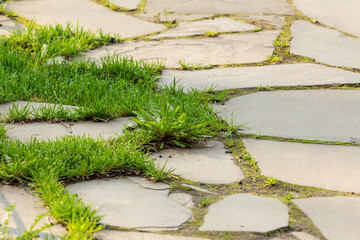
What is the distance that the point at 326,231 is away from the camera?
5.75 ft

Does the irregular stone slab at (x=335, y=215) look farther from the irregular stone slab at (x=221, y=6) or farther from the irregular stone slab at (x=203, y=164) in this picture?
the irregular stone slab at (x=221, y=6)

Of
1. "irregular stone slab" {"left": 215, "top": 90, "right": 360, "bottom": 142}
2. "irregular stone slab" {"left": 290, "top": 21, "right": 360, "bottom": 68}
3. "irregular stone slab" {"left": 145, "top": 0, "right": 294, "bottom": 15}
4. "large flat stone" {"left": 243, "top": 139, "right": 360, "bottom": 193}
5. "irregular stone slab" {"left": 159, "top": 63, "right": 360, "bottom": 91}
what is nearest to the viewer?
"large flat stone" {"left": 243, "top": 139, "right": 360, "bottom": 193}

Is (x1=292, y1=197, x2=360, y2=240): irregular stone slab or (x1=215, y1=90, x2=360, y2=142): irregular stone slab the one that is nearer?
(x1=292, y1=197, x2=360, y2=240): irregular stone slab

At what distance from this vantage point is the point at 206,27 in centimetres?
411

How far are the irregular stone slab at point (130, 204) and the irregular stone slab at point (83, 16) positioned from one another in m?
2.08

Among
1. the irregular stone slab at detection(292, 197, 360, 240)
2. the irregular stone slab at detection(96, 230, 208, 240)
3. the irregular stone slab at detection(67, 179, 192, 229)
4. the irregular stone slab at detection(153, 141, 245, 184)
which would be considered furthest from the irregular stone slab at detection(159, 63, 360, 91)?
the irregular stone slab at detection(96, 230, 208, 240)

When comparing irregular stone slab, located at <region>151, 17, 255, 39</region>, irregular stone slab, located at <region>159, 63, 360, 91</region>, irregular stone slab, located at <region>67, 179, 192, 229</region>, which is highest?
irregular stone slab, located at <region>151, 17, 255, 39</region>

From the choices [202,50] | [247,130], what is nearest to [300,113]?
[247,130]

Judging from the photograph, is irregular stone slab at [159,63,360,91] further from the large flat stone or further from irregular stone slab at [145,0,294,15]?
irregular stone slab at [145,0,294,15]

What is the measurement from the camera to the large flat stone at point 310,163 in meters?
2.10

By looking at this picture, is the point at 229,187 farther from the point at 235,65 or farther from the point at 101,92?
the point at 235,65

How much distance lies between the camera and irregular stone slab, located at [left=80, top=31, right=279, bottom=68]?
3502mm

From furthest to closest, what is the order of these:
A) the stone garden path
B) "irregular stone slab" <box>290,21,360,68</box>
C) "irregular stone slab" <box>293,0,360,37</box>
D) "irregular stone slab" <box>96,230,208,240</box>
→ "irregular stone slab" <box>293,0,360,37</box> → "irregular stone slab" <box>290,21,360,68</box> → the stone garden path → "irregular stone slab" <box>96,230,208,240</box>

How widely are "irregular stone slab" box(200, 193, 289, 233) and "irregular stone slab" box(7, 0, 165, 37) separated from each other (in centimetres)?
225
